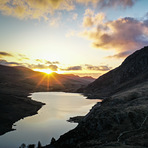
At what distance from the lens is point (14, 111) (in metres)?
80.9

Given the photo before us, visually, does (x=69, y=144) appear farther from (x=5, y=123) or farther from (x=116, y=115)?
(x=5, y=123)

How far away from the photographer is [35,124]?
201 feet

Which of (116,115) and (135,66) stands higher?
(135,66)

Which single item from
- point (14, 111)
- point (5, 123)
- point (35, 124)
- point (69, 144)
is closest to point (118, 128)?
point (69, 144)

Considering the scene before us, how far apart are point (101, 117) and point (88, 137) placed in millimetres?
8462

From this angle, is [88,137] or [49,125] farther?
[49,125]

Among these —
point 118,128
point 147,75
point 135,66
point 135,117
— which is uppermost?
point 135,66

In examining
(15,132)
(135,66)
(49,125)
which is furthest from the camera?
(135,66)

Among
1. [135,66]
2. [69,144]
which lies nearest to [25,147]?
[69,144]

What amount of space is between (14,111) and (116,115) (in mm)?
58451

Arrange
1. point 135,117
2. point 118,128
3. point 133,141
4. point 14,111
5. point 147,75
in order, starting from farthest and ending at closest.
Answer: point 147,75
point 14,111
point 135,117
point 118,128
point 133,141

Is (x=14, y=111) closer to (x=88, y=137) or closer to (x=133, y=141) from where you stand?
(x=88, y=137)

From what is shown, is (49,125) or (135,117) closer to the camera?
(135,117)

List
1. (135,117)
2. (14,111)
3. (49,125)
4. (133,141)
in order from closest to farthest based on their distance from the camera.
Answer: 1. (133,141)
2. (135,117)
3. (49,125)
4. (14,111)
